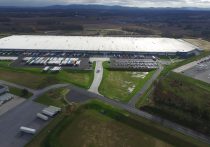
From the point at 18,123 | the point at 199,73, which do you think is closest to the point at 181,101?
the point at 199,73

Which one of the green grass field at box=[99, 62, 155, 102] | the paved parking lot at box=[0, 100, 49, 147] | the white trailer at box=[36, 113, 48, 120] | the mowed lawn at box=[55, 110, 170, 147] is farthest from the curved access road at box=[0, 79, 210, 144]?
the white trailer at box=[36, 113, 48, 120]

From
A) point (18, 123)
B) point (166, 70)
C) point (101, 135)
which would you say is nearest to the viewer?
point (101, 135)

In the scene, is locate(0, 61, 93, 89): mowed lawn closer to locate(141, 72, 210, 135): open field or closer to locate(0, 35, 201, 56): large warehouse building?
locate(141, 72, 210, 135): open field

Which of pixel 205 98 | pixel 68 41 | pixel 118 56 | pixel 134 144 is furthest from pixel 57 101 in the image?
pixel 68 41

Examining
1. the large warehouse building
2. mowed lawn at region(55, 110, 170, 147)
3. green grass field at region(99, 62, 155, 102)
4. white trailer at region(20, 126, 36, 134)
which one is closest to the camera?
mowed lawn at region(55, 110, 170, 147)

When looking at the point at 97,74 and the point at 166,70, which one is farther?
the point at 166,70

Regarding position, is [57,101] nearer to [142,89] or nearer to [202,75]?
[142,89]

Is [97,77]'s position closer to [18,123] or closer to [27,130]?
[18,123]

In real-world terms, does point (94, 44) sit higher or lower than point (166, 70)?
higher
